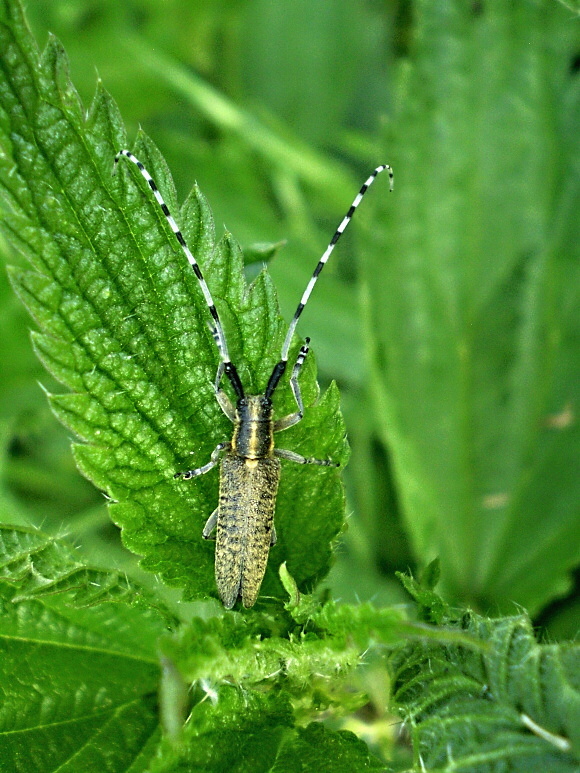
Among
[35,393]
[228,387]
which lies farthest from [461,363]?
[35,393]

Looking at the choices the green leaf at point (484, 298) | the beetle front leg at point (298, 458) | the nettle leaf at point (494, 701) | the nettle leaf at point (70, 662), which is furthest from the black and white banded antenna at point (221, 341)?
the green leaf at point (484, 298)

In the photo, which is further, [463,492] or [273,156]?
[273,156]

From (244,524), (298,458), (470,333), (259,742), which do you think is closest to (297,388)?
(298,458)

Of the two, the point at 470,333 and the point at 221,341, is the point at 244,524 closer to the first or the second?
the point at 221,341

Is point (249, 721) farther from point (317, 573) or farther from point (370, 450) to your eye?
point (370, 450)

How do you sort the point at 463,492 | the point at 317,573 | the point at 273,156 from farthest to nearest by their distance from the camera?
the point at 273,156 → the point at 463,492 → the point at 317,573

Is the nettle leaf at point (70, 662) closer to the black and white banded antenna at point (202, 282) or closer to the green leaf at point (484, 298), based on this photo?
the black and white banded antenna at point (202, 282)
